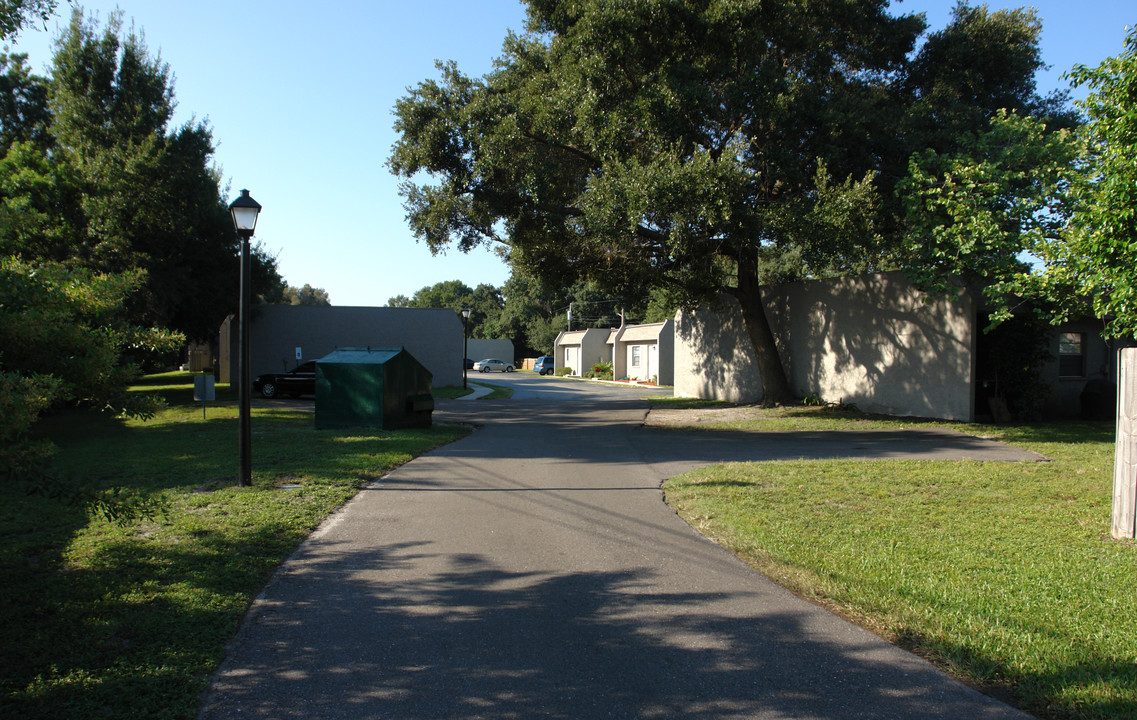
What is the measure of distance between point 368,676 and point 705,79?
15873 millimetres

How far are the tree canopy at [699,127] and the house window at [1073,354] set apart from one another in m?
5.38

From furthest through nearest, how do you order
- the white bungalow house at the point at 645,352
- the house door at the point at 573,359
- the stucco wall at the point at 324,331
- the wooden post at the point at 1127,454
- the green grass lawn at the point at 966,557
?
1. the house door at the point at 573,359
2. the white bungalow house at the point at 645,352
3. the stucco wall at the point at 324,331
4. the wooden post at the point at 1127,454
5. the green grass lawn at the point at 966,557


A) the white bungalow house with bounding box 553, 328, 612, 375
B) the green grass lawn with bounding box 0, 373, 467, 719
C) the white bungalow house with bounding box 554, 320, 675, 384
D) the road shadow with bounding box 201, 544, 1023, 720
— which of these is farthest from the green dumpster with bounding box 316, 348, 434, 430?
the white bungalow house with bounding box 553, 328, 612, 375

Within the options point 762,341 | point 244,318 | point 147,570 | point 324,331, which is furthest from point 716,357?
point 147,570

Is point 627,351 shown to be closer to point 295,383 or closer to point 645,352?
point 645,352

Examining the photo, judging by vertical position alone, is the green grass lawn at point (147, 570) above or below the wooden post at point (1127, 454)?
below

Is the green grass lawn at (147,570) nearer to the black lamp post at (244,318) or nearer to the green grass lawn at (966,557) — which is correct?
the black lamp post at (244,318)

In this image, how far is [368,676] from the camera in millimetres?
3848

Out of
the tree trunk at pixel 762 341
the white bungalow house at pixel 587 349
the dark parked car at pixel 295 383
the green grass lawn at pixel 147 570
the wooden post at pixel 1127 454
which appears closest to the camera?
the green grass lawn at pixel 147 570

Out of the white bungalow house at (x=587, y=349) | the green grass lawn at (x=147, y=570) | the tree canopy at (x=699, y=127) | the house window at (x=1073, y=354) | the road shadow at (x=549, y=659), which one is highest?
the tree canopy at (x=699, y=127)

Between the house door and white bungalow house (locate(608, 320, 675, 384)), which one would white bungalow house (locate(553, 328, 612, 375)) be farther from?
white bungalow house (locate(608, 320, 675, 384))

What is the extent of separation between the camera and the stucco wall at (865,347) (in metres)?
16.5

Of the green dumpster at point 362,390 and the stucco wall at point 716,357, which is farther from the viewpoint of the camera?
the stucco wall at point 716,357

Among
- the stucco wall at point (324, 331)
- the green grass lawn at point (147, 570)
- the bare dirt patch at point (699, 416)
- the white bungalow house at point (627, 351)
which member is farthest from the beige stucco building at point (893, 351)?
the stucco wall at point (324, 331)
